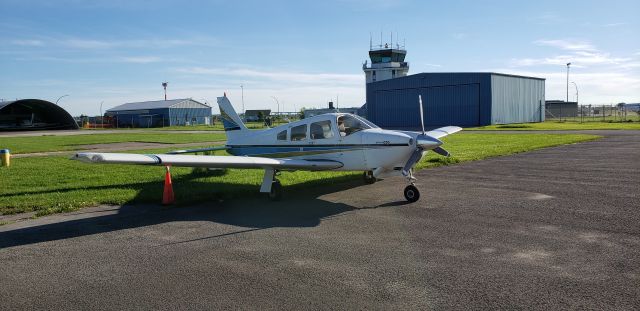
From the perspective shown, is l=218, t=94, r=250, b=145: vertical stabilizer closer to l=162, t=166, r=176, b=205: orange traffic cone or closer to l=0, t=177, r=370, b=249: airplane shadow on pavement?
l=0, t=177, r=370, b=249: airplane shadow on pavement

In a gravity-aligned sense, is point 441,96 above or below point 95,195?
above

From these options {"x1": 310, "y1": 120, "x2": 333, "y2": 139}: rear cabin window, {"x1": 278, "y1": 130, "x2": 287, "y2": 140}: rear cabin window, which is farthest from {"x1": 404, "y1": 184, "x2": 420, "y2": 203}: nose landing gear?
{"x1": 278, "y1": 130, "x2": 287, "y2": 140}: rear cabin window

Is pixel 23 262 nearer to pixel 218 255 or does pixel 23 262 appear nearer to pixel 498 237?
pixel 218 255

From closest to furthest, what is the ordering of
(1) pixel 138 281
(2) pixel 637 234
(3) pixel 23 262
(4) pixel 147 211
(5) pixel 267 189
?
(1) pixel 138 281 → (3) pixel 23 262 → (2) pixel 637 234 → (4) pixel 147 211 → (5) pixel 267 189

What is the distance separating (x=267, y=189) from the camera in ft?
37.0

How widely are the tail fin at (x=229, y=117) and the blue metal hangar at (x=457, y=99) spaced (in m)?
36.3

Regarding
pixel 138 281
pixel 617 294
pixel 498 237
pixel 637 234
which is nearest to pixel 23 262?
pixel 138 281

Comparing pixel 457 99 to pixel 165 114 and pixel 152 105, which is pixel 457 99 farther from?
pixel 152 105

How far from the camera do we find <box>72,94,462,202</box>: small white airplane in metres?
10.6

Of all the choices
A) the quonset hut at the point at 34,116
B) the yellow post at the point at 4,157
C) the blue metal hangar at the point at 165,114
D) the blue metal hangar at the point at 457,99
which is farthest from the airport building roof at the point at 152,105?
the yellow post at the point at 4,157

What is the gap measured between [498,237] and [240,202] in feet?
20.5

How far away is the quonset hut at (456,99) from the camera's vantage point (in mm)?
52312

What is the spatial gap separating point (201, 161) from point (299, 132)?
3.66 meters

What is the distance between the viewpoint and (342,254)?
697cm
